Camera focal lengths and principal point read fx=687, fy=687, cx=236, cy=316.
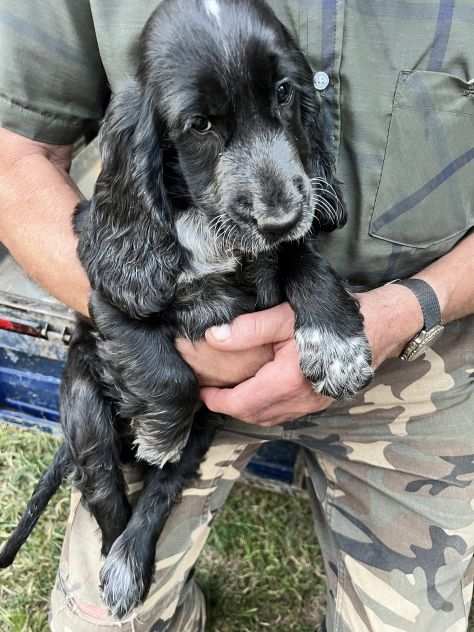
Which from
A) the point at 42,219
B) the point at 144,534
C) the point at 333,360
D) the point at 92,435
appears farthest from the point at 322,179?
the point at 144,534

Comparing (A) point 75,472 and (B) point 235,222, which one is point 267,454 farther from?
(B) point 235,222

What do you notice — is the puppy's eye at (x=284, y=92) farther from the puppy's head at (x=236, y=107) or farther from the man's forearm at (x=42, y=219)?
the man's forearm at (x=42, y=219)

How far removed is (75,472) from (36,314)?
0.78 metres

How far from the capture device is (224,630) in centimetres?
273

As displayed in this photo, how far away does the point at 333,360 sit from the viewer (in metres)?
1.83

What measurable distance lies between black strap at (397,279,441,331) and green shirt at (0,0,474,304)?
11 cm

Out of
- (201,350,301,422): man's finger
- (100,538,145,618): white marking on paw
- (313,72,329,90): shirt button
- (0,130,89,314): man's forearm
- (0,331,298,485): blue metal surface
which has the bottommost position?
(0,331,298,485): blue metal surface

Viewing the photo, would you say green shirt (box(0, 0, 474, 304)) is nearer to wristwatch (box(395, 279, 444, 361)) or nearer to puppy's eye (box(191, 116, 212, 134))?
wristwatch (box(395, 279, 444, 361))

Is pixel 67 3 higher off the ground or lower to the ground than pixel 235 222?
higher

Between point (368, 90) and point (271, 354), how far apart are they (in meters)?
0.80

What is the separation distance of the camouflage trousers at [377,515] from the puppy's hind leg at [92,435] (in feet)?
0.53

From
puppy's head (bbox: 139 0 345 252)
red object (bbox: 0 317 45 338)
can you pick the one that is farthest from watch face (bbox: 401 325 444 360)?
red object (bbox: 0 317 45 338)

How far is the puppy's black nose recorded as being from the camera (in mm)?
1551

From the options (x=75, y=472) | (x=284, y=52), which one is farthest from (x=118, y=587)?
(x=284, y=52)
